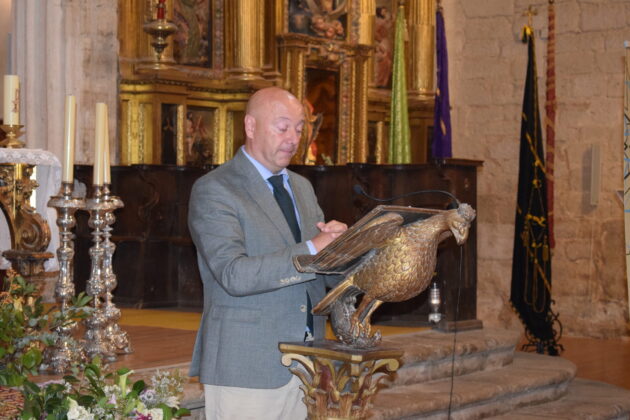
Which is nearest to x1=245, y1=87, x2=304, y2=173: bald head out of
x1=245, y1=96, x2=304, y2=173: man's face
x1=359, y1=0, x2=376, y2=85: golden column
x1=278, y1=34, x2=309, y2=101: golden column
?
x1=245, y1=96, x2=304, y2=173: man's face

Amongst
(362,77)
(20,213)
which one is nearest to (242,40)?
(362,77)

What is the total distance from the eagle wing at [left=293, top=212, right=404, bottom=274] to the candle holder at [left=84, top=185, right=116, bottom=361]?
8.15 ft

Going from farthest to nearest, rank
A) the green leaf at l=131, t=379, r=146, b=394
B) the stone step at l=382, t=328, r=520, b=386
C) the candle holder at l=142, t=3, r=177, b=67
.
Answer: the candle holder at l=142, t=3, r=177, b=67 → the stone step at l=382, t=328, r=520, b=386 → the green leaf at l=131, t=379, r=146, b=394

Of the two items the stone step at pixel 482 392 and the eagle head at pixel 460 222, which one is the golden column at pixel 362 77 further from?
the eagle head at pixel 460 222

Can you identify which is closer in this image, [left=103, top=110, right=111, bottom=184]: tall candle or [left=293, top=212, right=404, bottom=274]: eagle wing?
[left=293, top=212, right=404, bottom=274]: eagle wing

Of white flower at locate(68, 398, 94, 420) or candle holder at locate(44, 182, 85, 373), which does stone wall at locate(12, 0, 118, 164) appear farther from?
white flower at locate(68, 398, 94, 420)

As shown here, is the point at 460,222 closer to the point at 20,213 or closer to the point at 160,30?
the point at 20,213

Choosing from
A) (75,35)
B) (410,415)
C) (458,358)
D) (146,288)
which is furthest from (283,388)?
(75,35)

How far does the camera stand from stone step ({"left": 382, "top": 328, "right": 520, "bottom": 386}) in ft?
18.6

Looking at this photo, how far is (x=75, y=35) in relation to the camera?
315 inches

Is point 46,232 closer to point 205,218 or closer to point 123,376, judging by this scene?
point 205,218

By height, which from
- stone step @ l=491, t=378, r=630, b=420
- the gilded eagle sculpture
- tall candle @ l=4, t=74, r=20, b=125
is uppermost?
tall candle @ l=4, t=74, r=20, b=125

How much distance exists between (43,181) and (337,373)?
3188 mm

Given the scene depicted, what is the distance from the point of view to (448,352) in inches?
231
